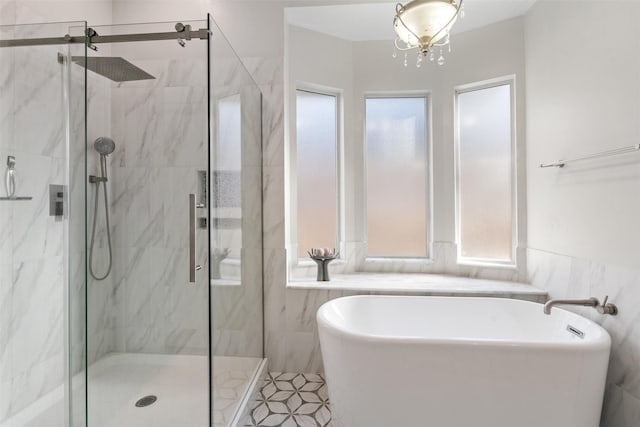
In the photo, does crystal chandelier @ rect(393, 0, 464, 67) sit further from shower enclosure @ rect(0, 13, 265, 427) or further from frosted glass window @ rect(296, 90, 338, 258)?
frosted glass window @ rect(296, 90, 338, 258)

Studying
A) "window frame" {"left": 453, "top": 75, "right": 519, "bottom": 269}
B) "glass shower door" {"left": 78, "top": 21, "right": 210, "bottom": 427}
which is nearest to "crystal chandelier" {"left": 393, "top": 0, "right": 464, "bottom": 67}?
"glass shower door" {"left": 78, "top": 21, "right": 210, "bottom": 427}

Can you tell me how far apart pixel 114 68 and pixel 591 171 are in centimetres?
281

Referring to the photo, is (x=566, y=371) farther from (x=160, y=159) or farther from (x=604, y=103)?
(x=160, y=159)

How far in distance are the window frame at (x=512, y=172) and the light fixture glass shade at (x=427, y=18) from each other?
3.96 ft

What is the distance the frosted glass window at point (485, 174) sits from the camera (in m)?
2.66

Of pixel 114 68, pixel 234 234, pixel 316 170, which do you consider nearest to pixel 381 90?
pixel 316 170

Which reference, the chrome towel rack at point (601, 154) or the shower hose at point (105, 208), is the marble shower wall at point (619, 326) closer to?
the chrome towel rack at point (601, 154)

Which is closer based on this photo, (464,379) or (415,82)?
(464,379)

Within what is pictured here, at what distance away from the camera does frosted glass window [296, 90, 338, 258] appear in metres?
2.82

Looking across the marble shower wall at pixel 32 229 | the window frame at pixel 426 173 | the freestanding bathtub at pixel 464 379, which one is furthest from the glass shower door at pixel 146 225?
the window frame at pixel 426 173

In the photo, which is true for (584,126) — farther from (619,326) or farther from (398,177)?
(398,177)

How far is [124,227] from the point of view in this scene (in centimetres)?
194

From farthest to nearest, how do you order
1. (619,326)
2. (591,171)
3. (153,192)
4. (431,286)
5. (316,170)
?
(316,170) → (431,286) → (153,192) → (591,171) → (619,326)

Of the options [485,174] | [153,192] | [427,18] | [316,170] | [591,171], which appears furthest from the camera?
[316,170]
